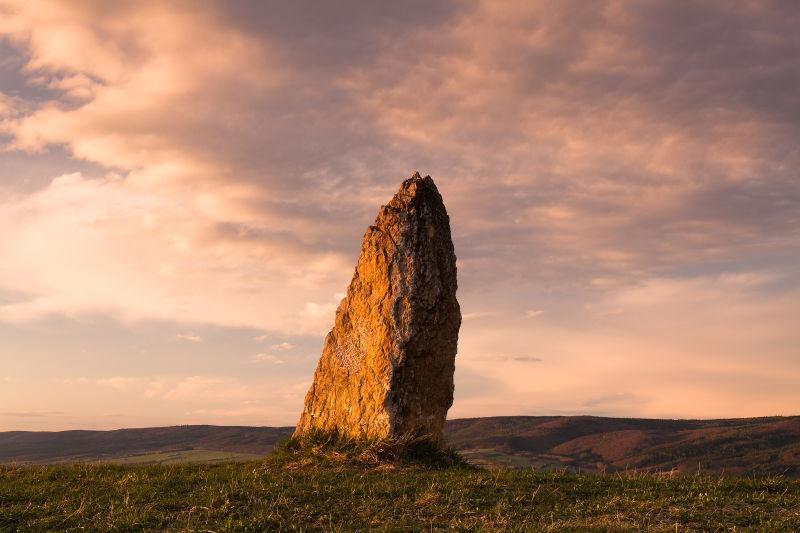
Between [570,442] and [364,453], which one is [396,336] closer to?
[364,453]

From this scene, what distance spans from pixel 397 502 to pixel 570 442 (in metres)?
152

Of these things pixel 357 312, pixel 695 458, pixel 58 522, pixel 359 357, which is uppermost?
pixel 357 312

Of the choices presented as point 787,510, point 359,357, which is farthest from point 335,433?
point 787,510

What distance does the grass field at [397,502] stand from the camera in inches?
534

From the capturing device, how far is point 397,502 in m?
A: 15.1

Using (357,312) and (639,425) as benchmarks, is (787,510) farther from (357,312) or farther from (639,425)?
(639,425)

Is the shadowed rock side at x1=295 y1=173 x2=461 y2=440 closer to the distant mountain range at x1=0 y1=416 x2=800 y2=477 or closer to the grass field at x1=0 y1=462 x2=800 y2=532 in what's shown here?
the grass field at x1=0 y1=462 x2=800 y2=532

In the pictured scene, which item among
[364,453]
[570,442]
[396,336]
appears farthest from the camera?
[570,442]

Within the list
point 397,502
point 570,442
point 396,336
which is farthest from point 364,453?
point 570,442

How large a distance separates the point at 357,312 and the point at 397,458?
5.52 m

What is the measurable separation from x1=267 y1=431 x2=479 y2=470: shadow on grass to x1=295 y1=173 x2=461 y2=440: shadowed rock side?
1.10 ft

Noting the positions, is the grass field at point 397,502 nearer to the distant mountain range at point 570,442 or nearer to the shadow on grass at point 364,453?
the shadow on grass at point 364,453

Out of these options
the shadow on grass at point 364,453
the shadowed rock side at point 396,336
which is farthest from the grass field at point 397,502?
Answer: the shadowed rock side at point 396,336

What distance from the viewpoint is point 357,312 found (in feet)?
76.8
